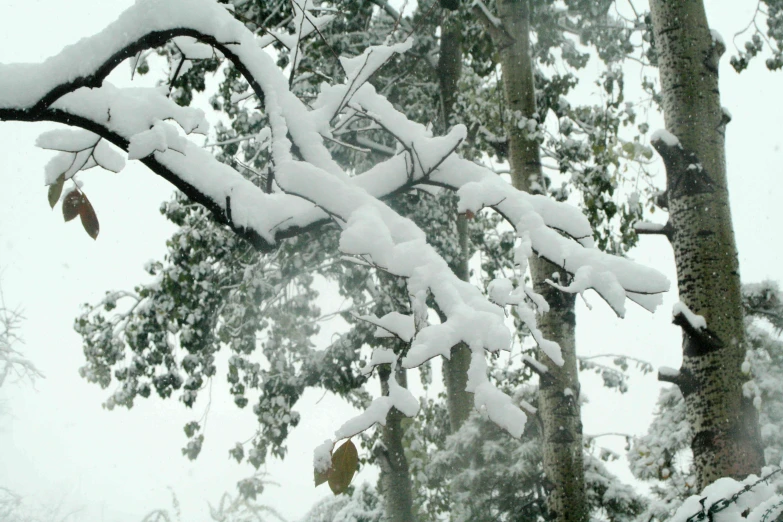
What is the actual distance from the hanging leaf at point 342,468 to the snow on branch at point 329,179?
4cm

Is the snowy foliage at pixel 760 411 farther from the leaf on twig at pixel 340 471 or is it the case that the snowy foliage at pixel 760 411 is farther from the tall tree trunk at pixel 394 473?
the leaf on twig at pixel 340 471

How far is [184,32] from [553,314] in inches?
155

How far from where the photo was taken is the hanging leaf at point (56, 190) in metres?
1.67

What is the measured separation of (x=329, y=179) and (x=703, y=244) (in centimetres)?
259

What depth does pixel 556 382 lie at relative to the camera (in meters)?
4.55

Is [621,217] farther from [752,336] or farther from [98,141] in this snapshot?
[752,336]

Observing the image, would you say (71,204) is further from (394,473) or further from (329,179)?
(394,473)

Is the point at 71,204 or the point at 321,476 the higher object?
the point at 71,204

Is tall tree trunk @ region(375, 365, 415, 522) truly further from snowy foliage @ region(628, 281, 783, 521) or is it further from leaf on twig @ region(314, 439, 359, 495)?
leaf on twig @ region(314, 439, 359, 495)

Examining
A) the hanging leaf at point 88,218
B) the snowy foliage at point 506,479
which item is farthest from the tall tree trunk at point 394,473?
the hanging leaf at point 88,218

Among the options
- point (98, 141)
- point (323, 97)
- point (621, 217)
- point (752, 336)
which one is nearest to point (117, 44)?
point (98, 141)

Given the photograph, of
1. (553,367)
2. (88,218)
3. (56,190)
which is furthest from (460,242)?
(56,190)

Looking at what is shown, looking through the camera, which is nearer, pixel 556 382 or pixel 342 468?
pixel 342 468

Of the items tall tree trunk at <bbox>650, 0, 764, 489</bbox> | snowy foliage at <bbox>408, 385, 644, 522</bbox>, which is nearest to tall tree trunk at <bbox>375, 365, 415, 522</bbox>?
snowy foliage at <bbox>408, 385, 644, 522</bbox>
